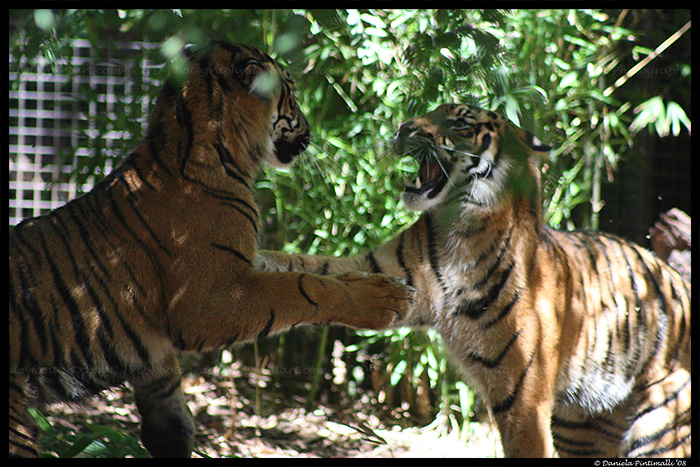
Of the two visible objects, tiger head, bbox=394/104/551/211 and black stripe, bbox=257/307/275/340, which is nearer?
black stripe, bbox=257/307/275/340

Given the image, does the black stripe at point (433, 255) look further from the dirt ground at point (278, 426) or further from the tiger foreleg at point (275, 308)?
the dirt ground at point (278, 426)

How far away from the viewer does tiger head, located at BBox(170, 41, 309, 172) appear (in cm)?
200

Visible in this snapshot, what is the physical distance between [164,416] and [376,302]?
2.76ft

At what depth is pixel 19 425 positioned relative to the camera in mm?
1782

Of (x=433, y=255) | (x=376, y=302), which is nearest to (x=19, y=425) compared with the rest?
(x=376, y=302)

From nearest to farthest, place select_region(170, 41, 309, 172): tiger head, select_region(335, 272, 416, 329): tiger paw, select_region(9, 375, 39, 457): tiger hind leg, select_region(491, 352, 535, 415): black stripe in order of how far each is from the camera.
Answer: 1. select_region(9, 375, 39, 457): tiger hind leg
2. select_region(335, 272, 416, 329): tiger paw
3. select_region(170, 41, 309, 172): tiger head
4. select_region(491, 352, 535, 415): black stripe

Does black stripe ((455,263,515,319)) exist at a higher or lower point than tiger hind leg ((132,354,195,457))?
higher

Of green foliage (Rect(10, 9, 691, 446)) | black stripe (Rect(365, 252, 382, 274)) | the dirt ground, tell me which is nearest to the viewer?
black stripe (Rect(365, 252, 382, 274))

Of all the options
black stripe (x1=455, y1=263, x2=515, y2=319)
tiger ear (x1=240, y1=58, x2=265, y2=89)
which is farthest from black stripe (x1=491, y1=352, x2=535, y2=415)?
tiger ear (x1=240, y1=58, x2=265, y2=89)

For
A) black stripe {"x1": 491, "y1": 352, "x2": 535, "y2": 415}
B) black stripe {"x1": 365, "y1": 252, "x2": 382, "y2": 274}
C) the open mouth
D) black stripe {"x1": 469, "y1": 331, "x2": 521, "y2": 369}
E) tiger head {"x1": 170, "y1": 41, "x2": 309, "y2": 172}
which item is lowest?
black stripe {"x1": 491, "y1": 352, "x2": 535, "y2": 415}

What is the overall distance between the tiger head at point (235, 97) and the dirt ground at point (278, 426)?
179 centimetres

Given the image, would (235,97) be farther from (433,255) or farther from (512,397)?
(512,397)

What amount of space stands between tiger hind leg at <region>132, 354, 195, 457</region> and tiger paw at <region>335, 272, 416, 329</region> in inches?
26.2

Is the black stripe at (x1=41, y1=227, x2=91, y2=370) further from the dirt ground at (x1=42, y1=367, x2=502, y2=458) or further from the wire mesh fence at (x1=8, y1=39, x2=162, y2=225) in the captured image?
the wire mesh fence at (x1=8, y1=39, x2=162, y2=225)
